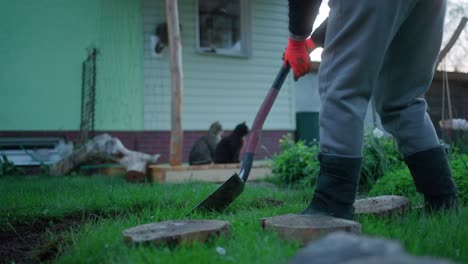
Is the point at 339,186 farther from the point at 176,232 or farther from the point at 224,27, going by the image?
the point at 224,27

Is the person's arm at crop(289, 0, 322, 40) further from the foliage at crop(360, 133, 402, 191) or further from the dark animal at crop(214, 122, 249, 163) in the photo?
the dark animal at crop(214, 122, 249, 163)

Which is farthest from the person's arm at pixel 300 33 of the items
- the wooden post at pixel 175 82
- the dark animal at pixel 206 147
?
the dark animal at pixel 206 147

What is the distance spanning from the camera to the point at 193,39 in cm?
893

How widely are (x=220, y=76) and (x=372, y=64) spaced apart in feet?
24.3

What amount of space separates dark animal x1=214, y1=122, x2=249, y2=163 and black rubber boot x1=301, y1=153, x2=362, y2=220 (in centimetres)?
590

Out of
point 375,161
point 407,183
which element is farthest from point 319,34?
point 375,161

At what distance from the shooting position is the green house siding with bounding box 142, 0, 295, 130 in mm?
8398

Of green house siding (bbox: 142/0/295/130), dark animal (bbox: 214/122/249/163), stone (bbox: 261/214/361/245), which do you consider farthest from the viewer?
green house siding (bbox: 142/0/295/130)

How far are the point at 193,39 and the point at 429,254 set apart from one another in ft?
25.9

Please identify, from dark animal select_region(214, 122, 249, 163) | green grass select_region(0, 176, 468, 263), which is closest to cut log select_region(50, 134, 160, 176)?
dark animal select_region(214, 122, 249, 163)

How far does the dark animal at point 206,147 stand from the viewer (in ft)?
24.4

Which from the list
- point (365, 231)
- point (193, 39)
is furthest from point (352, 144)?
point (193, 39)

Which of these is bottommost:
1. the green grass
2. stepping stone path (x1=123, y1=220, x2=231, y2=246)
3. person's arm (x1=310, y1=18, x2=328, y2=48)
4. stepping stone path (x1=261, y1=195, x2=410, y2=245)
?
the green grass

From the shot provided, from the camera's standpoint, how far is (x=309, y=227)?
1.69m
